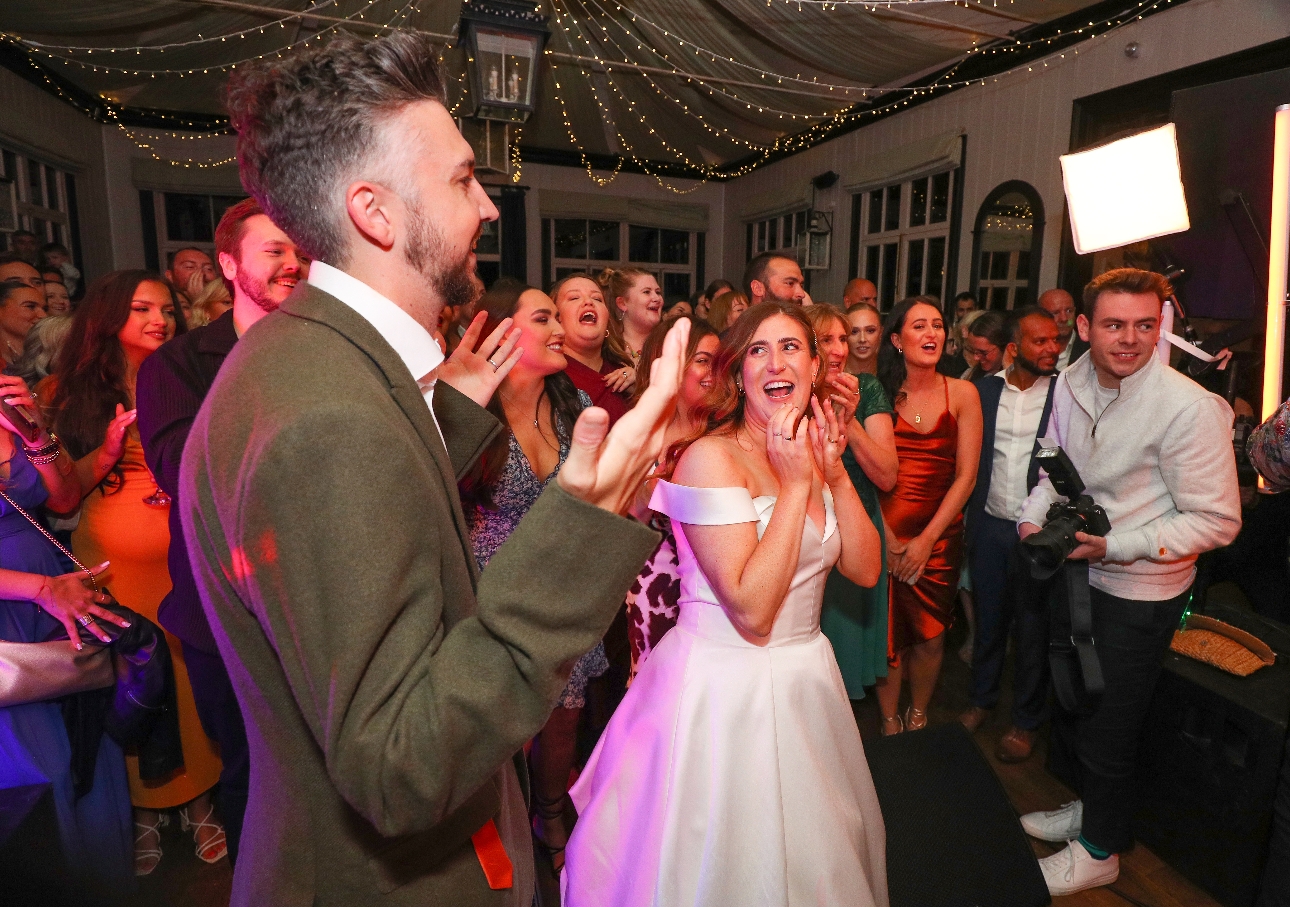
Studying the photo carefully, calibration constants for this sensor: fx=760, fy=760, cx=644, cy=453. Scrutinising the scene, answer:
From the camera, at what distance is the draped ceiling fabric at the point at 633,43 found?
203 inches

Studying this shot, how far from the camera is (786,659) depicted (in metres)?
1.68

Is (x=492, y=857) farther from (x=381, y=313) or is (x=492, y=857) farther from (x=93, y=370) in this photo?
(x=93, y=370)

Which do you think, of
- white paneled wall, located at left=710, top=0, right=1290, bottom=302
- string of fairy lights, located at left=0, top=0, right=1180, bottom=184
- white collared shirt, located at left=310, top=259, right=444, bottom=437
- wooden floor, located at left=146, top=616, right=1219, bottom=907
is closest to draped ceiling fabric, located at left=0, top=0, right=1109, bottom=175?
string of fairy lights, located at left=0, top=0, right=1180, bottom=184

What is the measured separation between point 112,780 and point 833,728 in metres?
2.02

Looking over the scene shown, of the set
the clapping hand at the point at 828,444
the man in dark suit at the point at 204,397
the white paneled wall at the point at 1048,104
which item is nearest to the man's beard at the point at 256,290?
the man in dark suit at the point at 204,397

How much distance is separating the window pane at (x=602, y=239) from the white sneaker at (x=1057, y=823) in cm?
994

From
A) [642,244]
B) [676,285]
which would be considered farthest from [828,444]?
[676,285]

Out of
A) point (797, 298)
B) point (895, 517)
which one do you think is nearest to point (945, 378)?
point (895, 517)

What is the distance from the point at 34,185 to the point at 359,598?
8.36 m

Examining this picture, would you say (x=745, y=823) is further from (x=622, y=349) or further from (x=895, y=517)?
(x=622, y=349)

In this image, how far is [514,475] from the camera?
2.29 m

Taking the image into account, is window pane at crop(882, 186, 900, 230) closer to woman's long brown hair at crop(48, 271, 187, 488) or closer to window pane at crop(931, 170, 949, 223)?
window pane at crop(931, 170, 949, 223)

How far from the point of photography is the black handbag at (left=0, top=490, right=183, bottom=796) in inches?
76.9

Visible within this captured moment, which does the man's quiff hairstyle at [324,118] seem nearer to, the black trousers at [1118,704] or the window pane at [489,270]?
the black trousers at [1118,704]
